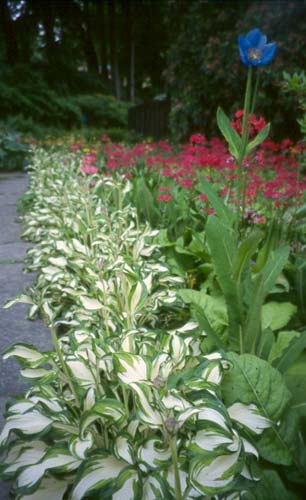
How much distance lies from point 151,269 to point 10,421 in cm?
103

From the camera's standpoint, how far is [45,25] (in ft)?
60.2

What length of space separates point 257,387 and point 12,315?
4.12 feet

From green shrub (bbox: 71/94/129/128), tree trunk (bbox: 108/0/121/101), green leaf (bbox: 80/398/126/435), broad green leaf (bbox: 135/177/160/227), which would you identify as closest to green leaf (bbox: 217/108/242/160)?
green leaf (bbox: 80/398/126/435)

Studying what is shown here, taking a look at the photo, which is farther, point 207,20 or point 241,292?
point 207,20

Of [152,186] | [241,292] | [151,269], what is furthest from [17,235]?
[241,292]

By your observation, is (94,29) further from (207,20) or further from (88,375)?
(88,375)

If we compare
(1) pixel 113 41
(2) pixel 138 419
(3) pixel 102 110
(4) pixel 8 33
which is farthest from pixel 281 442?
(1) pixel 113 41

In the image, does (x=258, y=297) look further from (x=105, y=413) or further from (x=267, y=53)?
(x=267, y=53)

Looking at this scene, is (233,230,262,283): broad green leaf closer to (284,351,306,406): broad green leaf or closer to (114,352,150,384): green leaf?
(284,351,306,406): broad green leaf

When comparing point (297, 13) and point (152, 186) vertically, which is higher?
point (297, 13)

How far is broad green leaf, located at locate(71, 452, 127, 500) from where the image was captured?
1.04 metres

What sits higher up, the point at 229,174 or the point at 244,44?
the point at 244,44

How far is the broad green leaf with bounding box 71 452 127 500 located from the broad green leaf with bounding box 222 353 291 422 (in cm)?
33

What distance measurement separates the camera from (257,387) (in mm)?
1248
